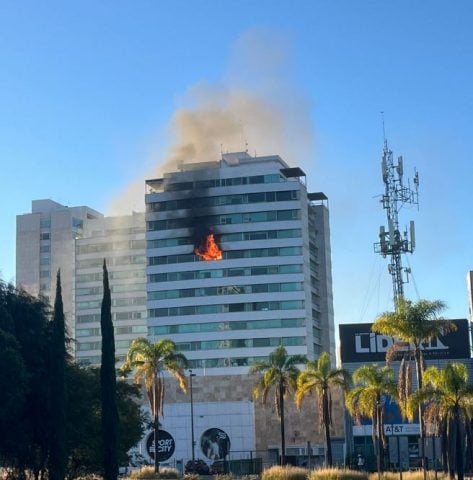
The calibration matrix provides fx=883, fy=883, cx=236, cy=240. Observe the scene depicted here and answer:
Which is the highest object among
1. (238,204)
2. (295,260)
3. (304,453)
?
(238,204)

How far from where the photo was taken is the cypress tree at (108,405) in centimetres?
4591

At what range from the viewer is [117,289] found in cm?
18250

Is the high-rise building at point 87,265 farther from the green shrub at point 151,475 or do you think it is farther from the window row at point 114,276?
the green shrub at point 151,475

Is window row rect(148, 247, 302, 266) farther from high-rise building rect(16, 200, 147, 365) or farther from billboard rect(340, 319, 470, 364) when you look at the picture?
high-rise building rect(16, 200, 147, 365)

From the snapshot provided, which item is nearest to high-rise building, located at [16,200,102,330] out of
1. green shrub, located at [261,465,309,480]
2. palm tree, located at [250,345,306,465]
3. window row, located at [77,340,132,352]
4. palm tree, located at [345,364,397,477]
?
window row, located at [77,340,132,352]

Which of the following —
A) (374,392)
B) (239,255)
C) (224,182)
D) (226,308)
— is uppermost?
(224,182)

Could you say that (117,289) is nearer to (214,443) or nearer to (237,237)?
(237,237)

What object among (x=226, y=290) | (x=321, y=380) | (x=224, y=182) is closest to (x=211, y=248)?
(x=226, y=290)

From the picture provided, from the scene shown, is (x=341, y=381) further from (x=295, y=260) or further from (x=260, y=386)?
(x=295, y=260)

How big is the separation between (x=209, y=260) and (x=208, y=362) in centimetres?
1456

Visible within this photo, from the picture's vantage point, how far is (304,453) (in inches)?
3627

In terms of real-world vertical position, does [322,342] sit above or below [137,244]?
below

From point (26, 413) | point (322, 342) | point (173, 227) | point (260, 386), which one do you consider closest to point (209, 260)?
point (173, 227)

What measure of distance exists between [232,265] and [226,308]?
20.2 ft
